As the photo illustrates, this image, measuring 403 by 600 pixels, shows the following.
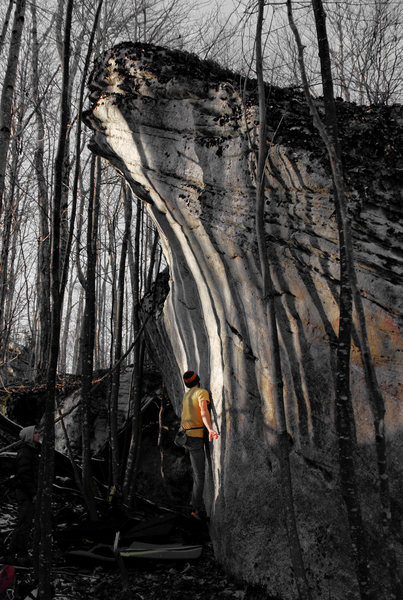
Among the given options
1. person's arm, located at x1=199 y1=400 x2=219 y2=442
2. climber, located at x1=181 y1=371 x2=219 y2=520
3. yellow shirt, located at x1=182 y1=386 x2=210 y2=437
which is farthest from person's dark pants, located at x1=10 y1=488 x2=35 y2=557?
person's arm, located at x1=199 y1=400 x2=219 y2=442

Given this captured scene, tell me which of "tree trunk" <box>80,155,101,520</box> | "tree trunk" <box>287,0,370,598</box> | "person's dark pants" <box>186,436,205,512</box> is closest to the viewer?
"tree trunk" <box>287,0,370,598</box>

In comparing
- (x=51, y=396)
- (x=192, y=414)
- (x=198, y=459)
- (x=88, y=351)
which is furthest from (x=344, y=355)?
(x=88, y=351)

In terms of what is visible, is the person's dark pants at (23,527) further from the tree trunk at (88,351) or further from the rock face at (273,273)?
the rock face at (273,273)

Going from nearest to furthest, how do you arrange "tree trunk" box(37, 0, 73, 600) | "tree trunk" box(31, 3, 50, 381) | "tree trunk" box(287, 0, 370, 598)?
1. "tree trunk" box(287, 0, 370, 598)
2. "tree trunk" box(37, 0, 73, 600)
3. "tree trunk" box(31, 3, 50, 381)

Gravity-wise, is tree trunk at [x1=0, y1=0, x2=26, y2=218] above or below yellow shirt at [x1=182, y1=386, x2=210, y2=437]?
above

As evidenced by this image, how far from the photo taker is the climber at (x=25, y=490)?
5.21m

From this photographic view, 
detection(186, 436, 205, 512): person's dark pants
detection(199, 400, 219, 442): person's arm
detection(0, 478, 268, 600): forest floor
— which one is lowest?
detection(0, 478, 268, 600): forest floor

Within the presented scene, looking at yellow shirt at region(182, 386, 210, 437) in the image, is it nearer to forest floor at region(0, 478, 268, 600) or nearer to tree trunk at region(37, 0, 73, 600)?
forest floor at region(0, 478, 268, 600)

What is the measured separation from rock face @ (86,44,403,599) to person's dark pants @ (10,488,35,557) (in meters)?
2.22

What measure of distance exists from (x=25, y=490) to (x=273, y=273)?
13.3ft

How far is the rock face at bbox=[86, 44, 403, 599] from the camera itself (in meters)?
4.11

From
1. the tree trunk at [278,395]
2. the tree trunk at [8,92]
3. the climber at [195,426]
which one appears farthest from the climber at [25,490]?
the tree trunk at [8,92]

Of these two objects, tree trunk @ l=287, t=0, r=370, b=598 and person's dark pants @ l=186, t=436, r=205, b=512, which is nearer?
tree trunk @ l=287, t=0, r=370, b=598

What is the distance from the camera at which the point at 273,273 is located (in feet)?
15.4
